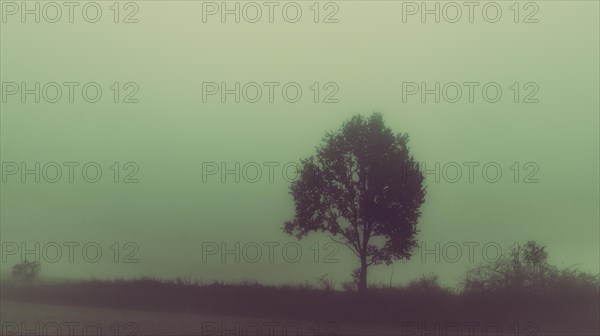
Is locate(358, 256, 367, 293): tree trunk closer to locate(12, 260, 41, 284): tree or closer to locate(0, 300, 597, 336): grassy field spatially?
locate(0, 300, 597, 336): grassy field

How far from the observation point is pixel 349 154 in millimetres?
14336

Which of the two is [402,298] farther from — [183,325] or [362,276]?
[183,325]

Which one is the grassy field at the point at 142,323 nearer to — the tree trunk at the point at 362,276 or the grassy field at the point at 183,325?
the grassy field at the point at 183,325

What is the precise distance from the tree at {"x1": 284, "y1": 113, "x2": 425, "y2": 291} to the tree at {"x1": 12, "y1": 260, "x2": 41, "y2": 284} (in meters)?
3.62

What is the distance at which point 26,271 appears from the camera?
14.4 m

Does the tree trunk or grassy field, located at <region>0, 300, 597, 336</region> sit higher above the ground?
the tree trunk

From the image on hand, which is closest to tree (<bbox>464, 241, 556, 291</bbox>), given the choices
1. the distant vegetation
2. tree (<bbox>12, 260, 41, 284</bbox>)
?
the distant vegetation

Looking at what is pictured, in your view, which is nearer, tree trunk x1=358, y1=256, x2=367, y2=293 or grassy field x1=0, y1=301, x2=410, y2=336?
grassy field x1=0, y1=301, x2=410, y2=336

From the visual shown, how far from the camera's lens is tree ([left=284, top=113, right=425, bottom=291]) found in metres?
14.2

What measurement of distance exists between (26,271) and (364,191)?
196 inches

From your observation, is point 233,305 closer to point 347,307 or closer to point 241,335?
point 241,335

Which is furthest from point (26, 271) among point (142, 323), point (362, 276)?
point (362, 276)

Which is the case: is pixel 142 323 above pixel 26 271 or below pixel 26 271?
below

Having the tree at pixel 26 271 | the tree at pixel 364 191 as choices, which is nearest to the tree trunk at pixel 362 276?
the tree at pixel 364 191
